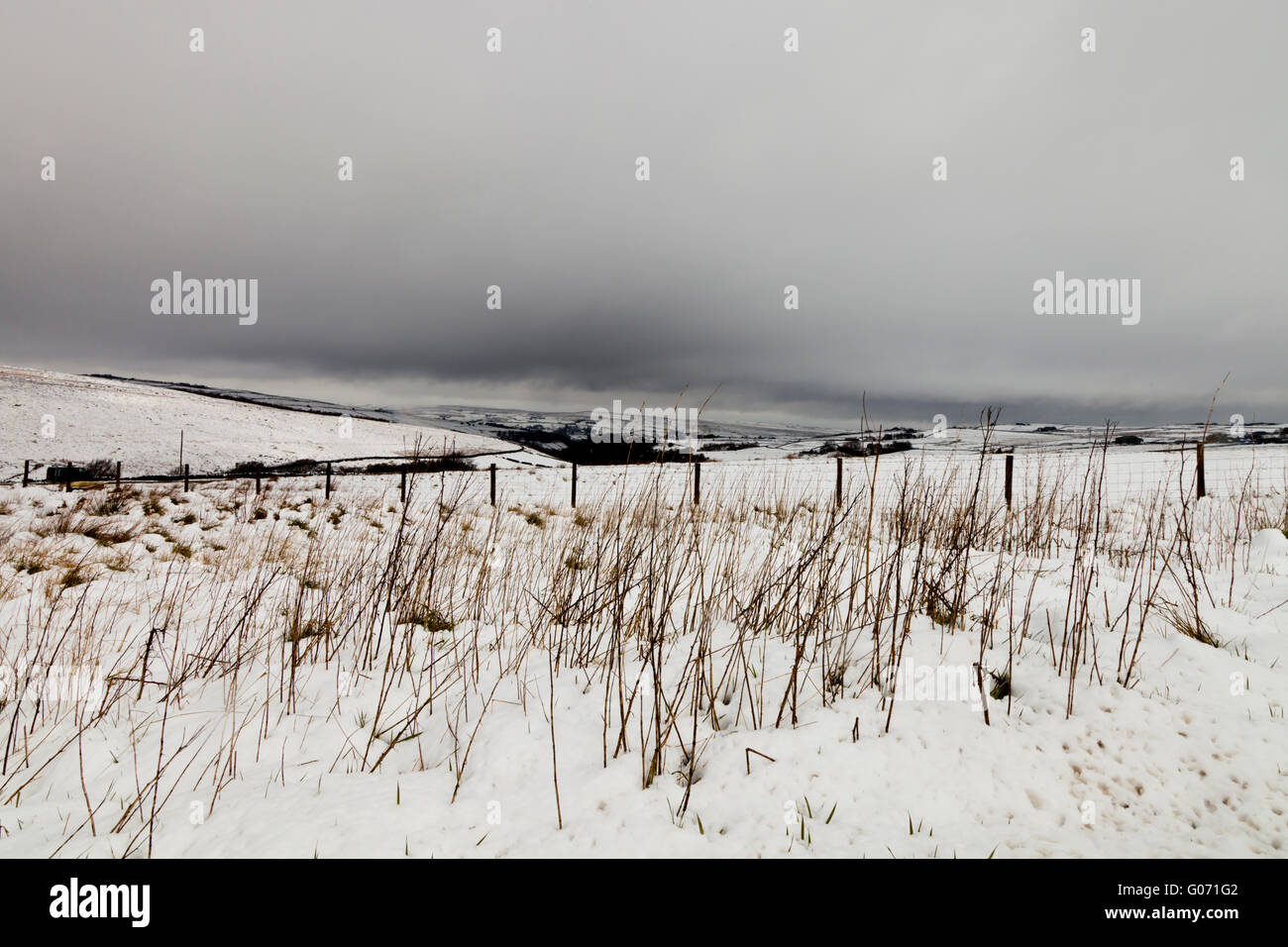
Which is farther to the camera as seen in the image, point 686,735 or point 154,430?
point 154,430

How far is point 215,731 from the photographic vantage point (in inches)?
93.0

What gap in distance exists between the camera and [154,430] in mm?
45094

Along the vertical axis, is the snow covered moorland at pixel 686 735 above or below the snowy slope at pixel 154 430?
below

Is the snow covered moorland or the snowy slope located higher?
the snowy slope

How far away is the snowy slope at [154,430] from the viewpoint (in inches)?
1526

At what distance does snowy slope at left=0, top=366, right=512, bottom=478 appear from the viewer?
1526 inches

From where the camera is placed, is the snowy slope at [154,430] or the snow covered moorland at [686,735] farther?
the snowy slope at [154,430]

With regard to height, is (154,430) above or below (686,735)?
above

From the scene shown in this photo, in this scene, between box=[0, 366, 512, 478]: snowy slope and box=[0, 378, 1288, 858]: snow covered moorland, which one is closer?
box=[0, 378, 1288, 858]: snow covered moorland


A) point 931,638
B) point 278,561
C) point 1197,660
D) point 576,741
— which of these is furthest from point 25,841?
point 278,561

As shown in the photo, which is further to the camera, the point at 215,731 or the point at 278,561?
the point at 278,561
